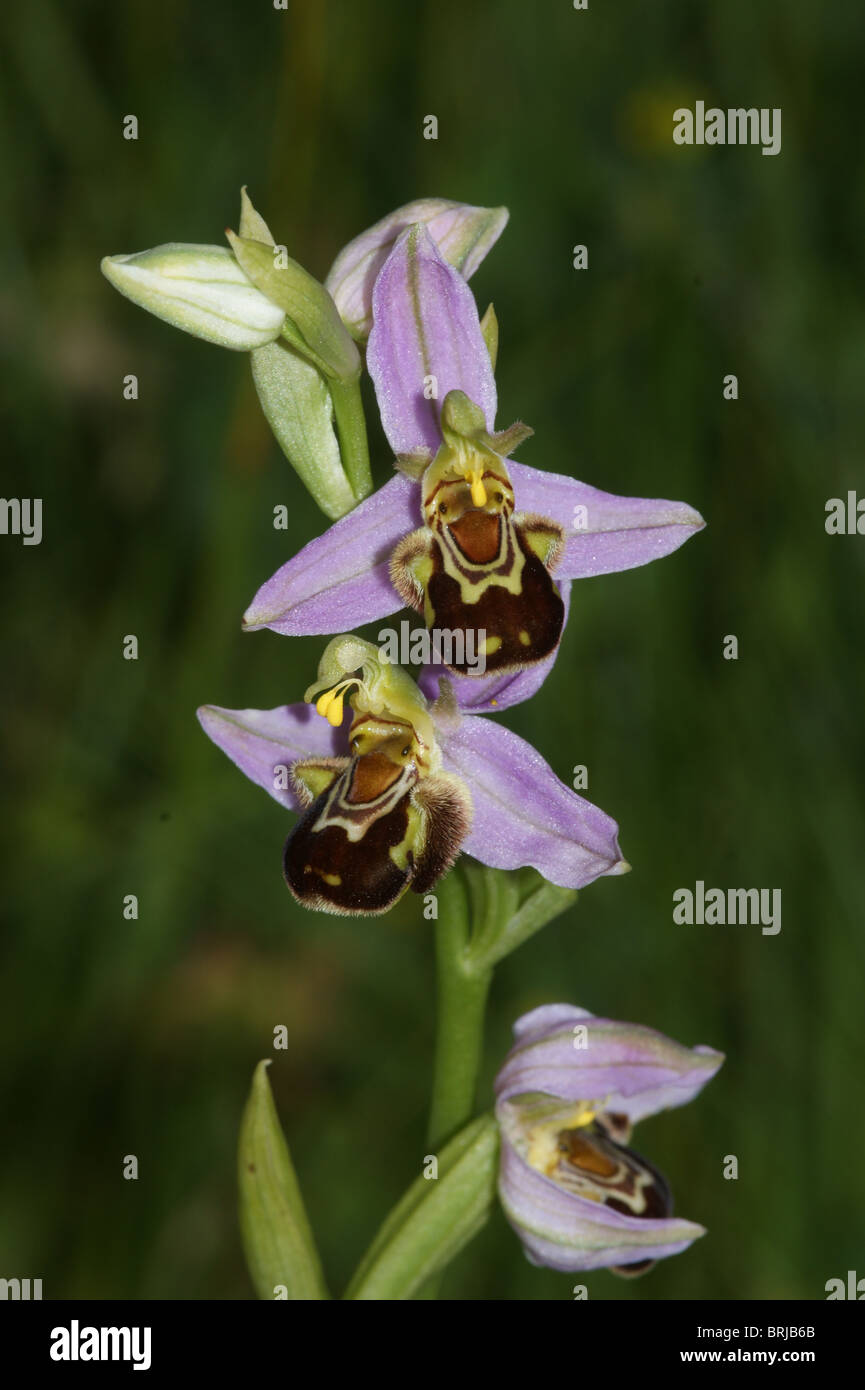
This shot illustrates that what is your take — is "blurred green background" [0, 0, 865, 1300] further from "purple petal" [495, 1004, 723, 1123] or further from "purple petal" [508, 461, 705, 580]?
"purple petal" [508, 461, 705, 580]

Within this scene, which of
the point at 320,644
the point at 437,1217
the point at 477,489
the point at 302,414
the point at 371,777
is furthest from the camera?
the point at 320,644

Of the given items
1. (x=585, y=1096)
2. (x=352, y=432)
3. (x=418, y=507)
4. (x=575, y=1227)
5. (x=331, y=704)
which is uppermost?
(x=352, y=432)

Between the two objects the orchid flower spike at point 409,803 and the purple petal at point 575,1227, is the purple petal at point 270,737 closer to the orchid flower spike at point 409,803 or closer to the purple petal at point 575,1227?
the orchid flower spike at point 409,803

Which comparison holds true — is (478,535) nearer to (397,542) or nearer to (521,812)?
(397,542)

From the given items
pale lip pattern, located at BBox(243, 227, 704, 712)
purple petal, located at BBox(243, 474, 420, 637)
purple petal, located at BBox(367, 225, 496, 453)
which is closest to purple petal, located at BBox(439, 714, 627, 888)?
pale lip pattern, located at BBox(243, 227, 704, 712)


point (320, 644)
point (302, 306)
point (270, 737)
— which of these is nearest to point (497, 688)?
point (270, 737)
